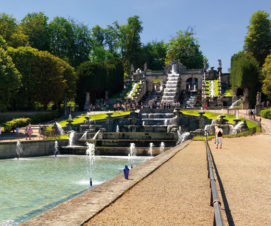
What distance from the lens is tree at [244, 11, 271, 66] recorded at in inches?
2738

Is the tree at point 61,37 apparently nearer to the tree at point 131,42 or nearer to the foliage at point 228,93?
the tree at point 131,42

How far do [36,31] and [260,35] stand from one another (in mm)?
56976

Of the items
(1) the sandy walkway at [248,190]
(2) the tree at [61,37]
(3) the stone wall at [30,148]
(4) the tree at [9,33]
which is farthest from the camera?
(2) the tree at [61,37]

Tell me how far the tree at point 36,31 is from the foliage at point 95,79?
54.8ft

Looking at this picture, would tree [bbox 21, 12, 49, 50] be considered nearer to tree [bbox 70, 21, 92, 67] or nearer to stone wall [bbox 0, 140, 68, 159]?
tree [bbox 70, 21, 92, 67]

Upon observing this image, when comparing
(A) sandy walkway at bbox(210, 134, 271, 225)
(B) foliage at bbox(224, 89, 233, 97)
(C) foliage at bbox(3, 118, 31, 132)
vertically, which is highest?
(B) foliage at bbox(224, 89, 233, 97)

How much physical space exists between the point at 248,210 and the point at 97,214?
11.0 ft

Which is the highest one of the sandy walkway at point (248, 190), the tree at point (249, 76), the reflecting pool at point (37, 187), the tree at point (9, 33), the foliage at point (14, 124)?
the tree at point (9, 33)

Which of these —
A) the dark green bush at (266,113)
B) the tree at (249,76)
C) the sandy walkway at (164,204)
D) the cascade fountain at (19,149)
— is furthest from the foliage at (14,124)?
the tree at (249,76)

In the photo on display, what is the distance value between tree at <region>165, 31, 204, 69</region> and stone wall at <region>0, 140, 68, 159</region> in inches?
2747

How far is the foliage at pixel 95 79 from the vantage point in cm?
6788

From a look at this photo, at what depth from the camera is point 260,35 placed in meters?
69.4

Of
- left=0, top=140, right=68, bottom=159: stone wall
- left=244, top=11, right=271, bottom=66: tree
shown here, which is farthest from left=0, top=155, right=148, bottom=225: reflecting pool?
left=244, top=11, right=271, bottom=66: tree

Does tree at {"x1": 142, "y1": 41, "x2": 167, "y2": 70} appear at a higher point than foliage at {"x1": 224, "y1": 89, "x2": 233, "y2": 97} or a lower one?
higher
